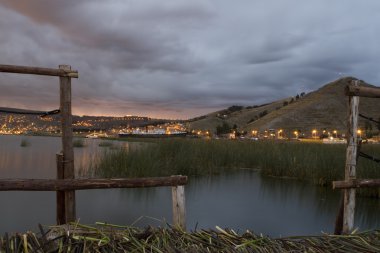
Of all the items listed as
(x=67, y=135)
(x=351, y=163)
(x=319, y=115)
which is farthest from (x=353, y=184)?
(x=319, y=115)

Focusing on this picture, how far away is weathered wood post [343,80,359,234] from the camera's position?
5621 mm

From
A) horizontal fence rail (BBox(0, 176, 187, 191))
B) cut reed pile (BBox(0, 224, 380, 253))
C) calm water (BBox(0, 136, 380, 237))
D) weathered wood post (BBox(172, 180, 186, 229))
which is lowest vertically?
calm water (BBox(0, 136, 380, 237))

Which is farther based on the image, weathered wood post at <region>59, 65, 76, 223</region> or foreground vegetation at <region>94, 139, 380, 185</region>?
foreground vegetation at <region>94, 139, 380, 185</region>

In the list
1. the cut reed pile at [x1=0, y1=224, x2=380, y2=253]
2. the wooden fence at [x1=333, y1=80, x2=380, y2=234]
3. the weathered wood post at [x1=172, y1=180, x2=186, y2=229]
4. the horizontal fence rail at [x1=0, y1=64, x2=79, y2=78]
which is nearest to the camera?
the cut reed pile at [x1=0, y1=224, x2=380, y2=253]

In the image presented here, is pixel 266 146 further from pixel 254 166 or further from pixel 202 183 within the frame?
pixel 202 183

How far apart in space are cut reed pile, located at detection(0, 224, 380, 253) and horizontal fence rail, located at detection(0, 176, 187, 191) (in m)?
0.50

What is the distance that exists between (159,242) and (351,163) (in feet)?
10.9

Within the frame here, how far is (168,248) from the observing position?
3.76 meters

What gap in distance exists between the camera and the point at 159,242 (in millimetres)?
3926

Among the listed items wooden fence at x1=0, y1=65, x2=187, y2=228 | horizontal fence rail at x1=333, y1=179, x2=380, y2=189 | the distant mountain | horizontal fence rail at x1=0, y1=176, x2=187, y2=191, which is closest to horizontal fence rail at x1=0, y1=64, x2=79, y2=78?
wooden fence at x1=0, y1=65, x2=187, y2=228

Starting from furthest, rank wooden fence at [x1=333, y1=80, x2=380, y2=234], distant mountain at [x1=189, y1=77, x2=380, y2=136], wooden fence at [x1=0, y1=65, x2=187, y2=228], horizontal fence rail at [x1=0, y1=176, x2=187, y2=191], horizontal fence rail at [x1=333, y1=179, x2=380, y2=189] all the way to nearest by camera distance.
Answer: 1. distant mountain at [x1=189, y1=77, x2=380, y2=136]
2. wooden fence at [x1=333, y1=80, x2=380, y2=234]
3. horizontal fence rail at [x1=333, y1=179, x2=380, y2=189]
4. wooden fence at [x1=0, y1=65, x2=187, y2=228]
5. horizontal fence rail at [x1=0, y1=176, x2=187, y2=191]

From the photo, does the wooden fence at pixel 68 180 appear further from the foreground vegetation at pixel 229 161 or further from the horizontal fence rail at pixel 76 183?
the foreground vegetation at pixel 229 161

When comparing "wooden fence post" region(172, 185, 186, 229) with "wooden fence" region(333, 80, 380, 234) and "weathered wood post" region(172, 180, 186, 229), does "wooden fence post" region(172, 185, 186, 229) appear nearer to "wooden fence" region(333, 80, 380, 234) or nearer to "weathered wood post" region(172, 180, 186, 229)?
"weathered wood post" region(172, 180, 186, 229)

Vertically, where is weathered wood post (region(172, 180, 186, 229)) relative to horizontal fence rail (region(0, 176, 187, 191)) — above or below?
below
